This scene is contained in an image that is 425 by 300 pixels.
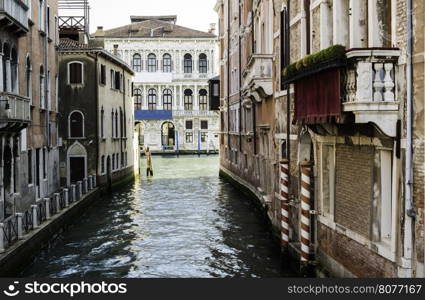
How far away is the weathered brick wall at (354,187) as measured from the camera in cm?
788

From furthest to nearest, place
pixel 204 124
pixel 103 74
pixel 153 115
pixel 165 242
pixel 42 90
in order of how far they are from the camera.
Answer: pixel 204 124
pixel 153 115
pixel 103 74
pixel 42 90
pixel 165 242

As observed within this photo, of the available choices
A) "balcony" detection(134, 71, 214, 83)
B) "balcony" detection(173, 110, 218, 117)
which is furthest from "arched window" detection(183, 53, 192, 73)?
"balcony" detection(173, 110, 218, 117)

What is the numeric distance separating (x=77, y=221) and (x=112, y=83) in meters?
11.3

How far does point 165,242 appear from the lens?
14.3 meters

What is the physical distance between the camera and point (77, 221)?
56.0 ft

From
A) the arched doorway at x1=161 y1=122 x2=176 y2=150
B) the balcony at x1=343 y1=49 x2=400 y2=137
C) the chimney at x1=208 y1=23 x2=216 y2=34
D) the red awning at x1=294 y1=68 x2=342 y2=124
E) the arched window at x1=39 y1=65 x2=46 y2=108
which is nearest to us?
the balcony at x1=343 y1=49 x2=400 y2=137

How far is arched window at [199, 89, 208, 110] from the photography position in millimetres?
57625

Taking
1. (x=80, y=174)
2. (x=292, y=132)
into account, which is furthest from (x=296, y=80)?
(x=80, y=174)

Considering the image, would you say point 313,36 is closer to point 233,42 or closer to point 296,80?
point 296,80

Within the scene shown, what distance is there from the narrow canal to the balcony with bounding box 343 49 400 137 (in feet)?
15.6

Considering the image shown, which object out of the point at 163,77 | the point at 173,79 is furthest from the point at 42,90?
the point at 173,79

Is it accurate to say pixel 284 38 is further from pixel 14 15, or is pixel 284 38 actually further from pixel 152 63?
pixel 152 63

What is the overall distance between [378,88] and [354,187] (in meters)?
2.01

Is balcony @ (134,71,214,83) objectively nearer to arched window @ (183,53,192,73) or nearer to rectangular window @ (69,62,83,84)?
arched window @ (183,53,192,73)
